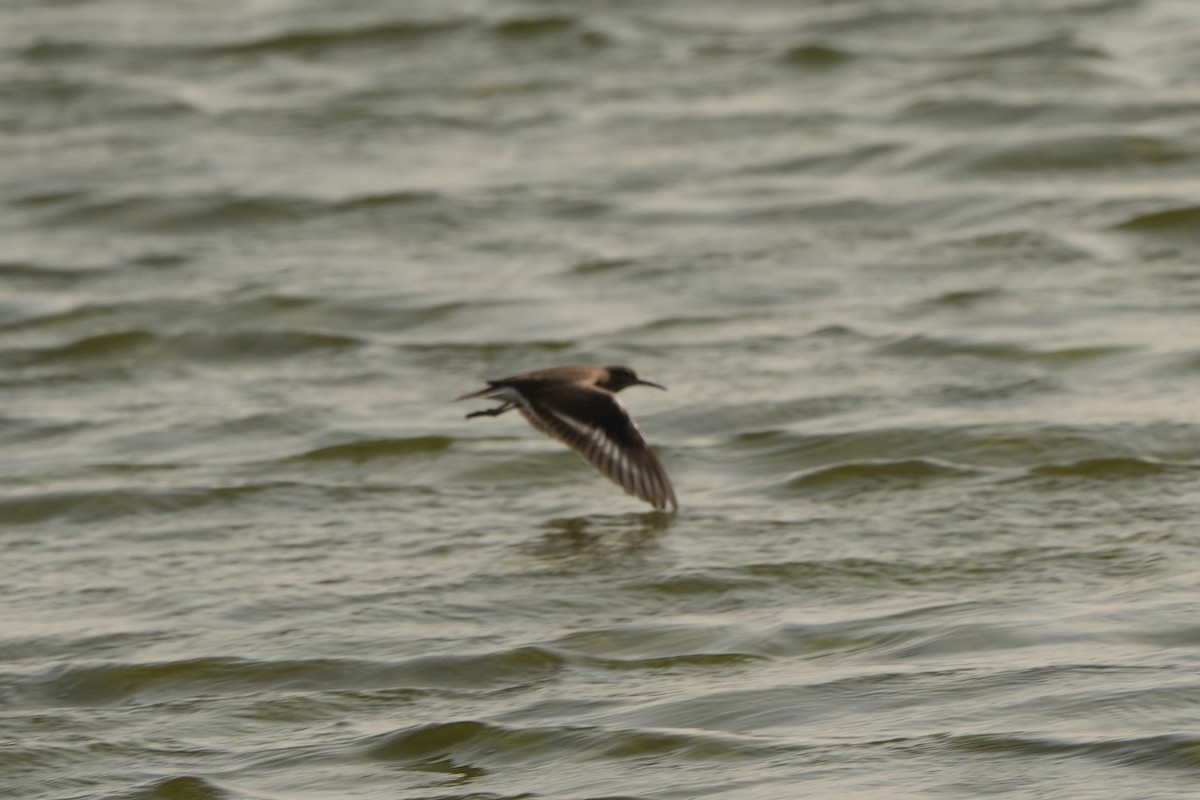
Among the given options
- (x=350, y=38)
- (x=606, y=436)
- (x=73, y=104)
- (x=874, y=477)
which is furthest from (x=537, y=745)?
(x=350, y=38)

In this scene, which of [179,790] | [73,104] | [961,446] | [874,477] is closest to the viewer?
[179,790]

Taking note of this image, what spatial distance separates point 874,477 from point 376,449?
1.62 meters

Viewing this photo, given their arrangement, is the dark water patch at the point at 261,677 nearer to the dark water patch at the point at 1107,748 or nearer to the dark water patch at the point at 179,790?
the dark water patch at the point at 179,790

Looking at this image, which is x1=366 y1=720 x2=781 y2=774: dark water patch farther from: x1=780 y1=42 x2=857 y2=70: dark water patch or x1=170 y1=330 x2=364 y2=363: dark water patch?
x1=780 y1=42 x2=857 y2=70: dark water patch

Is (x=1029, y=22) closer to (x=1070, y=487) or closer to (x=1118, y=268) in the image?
(x=1118, y=268)

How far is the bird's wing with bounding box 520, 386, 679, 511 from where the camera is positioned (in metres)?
6.96

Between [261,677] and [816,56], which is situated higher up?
[816,56]

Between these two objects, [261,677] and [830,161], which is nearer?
[261,677]

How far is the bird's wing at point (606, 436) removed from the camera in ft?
22.8

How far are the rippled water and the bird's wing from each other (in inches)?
5.3

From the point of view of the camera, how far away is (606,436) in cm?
711

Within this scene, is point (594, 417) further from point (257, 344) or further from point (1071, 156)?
point (1071, 156)

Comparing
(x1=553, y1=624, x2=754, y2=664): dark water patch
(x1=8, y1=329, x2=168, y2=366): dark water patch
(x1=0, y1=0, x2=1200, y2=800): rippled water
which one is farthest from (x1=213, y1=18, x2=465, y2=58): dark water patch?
(x1=553, y1=624, x2=754, y2=664): dark water patch

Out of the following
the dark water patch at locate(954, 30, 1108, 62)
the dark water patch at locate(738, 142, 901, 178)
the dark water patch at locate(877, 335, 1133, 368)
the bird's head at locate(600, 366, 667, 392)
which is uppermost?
the dark water patch at locate(954, 30, 1108, 62)
